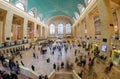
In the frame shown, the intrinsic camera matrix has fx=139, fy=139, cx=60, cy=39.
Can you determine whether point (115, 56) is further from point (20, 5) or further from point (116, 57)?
point (20, 5)

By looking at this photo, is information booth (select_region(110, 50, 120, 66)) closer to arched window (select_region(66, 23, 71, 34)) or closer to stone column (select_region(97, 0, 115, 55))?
stone column (select_region(97, 0, 115, 55))

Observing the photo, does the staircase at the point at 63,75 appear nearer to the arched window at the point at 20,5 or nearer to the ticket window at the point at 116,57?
the ticket window at the point at 116,57

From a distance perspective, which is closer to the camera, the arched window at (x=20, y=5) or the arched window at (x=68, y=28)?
the arched window at (x=20, y=5)

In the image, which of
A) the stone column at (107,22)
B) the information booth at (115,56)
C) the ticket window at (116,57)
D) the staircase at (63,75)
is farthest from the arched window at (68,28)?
the staircase at (63,75)

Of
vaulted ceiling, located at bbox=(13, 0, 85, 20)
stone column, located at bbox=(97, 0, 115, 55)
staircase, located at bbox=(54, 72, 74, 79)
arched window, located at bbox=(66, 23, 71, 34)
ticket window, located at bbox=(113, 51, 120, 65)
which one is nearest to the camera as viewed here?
staircase, located at bbox=(54, 72, 74, 79)

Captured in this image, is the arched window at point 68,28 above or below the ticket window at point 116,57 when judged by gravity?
above

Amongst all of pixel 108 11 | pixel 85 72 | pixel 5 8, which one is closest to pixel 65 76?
pixel 85 72

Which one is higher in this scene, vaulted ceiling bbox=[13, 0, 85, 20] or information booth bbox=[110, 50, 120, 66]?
vaulted ceiling bbox=[13, 0, 85, 20]

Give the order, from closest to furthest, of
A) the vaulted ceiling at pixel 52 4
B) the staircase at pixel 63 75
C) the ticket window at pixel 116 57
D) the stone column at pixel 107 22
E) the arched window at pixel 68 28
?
the staircase at pixel 63 75, the ticket window at pixel 116 57, the stone column at pixel 107 22, the vaulted ceiling at pixel 52 4, the arched window at pixel 68 28

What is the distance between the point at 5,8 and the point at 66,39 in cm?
3045

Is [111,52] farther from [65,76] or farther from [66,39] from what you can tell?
[66,39]

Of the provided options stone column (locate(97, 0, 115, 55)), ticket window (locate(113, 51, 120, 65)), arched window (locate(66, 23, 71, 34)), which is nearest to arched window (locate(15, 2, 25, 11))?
stone column (locate(97, 0, 115, 55))

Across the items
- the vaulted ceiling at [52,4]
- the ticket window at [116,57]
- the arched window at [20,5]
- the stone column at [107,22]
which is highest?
the vaulted ceiling at [52,4]

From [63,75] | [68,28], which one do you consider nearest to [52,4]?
[68,28]
